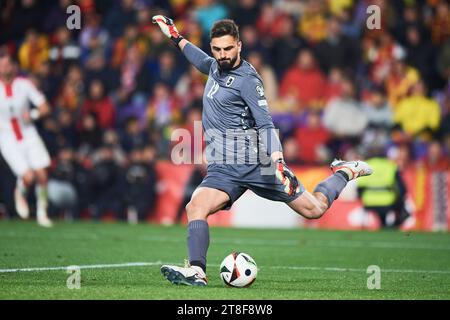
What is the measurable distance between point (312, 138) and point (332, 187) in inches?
378

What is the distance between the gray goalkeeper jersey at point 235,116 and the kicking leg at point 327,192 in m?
0.59

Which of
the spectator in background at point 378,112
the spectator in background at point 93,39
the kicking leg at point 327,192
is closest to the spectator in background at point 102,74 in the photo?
the spectator in background at point 93,39

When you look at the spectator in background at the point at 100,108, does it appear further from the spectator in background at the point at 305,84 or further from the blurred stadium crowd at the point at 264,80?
the spectator in background at the point at 305,84

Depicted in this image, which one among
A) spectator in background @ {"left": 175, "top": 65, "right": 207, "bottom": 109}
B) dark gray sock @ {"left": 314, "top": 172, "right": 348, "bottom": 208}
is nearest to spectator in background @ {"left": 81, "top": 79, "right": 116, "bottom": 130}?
spectator in background @ {"left": 175, "top": 65, "right": 207, "bottom": 109}

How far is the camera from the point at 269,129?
8828 millimetres

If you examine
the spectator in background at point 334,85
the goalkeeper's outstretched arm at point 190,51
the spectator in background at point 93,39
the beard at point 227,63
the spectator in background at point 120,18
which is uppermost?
the spectator in background at point 120,18

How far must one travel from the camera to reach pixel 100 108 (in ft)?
69.5

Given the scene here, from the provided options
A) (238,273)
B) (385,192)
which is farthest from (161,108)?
(238,273)

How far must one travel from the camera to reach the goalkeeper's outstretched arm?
32.4 ft

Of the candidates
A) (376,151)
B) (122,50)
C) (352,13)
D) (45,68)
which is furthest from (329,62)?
(45,68)

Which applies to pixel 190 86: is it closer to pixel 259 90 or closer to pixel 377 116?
pixel 377 116

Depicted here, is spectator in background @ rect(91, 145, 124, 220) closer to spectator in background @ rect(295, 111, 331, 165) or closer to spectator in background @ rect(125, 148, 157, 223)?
spectator in background @ rect(125, 148, 157, 223)

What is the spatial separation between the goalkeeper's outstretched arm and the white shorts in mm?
7167

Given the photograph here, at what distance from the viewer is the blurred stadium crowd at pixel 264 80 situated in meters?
19.3
